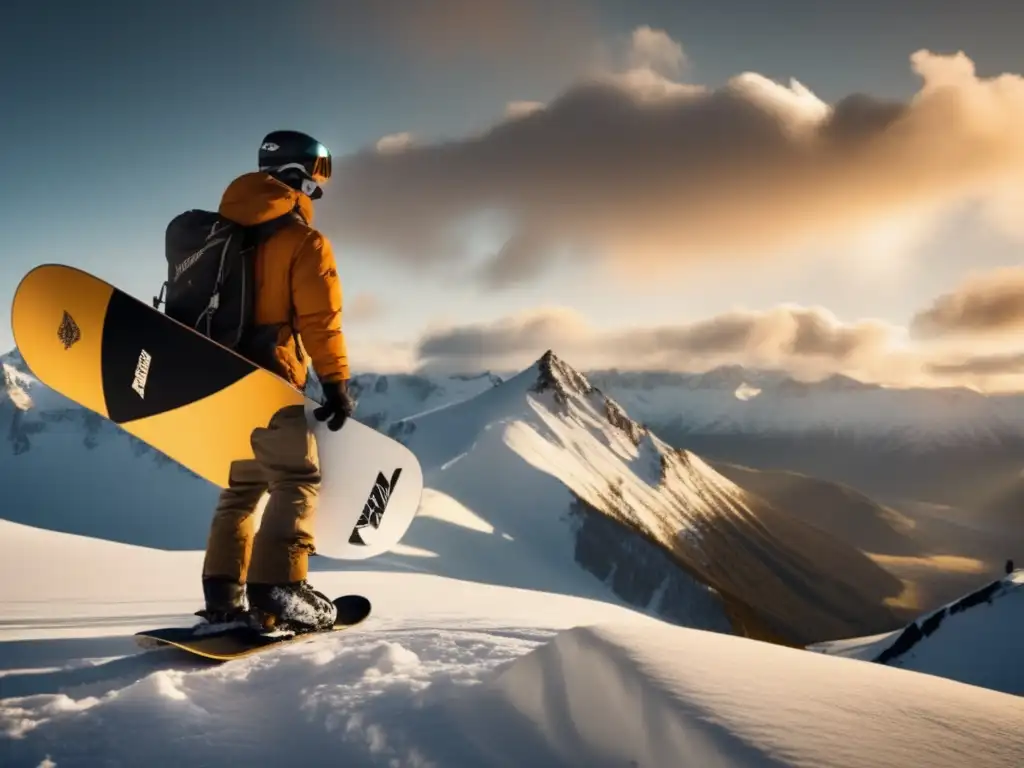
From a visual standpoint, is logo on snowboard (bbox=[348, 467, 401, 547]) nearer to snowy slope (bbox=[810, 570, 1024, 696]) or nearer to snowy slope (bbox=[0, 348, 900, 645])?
snowy slope (bbox=[0, 348, 900, 645])

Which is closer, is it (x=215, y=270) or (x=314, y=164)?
(x=215, y=270)

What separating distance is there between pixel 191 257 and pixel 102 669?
8.88 ft

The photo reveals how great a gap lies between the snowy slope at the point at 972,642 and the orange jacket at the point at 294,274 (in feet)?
243

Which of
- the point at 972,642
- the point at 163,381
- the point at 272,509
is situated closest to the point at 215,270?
the point at 163,381

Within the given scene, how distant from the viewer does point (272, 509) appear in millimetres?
4289

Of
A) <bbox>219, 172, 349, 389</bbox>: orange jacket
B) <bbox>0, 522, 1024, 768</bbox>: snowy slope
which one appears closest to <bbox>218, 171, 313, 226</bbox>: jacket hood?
<bbox>219, 172, 349, 389</bbox>: orange jacket

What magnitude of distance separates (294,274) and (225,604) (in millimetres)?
2417

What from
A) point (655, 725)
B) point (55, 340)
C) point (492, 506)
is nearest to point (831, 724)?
point (655, 725)

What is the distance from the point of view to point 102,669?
11.6 feet

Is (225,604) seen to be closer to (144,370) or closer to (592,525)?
(144,370)

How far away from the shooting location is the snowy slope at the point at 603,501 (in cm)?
8769

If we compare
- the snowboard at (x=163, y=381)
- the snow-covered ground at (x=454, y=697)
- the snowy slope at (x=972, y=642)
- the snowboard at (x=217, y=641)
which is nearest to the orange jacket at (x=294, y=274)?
the snowboard at (x=163, y=381)

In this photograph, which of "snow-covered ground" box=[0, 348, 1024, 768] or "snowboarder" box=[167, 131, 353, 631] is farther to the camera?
"snowboarder" box=[167, 131, 353, 631]

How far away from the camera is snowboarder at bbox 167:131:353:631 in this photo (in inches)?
168
